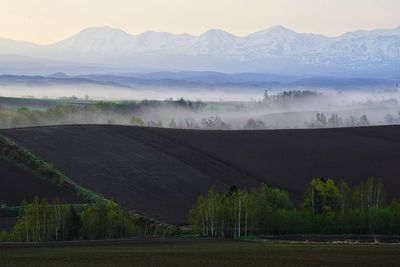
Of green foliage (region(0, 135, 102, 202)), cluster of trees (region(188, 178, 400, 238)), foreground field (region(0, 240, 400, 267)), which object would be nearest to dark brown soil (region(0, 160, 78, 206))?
green foliage (region(0, 135, 102, 202))

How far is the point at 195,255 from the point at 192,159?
7169cm

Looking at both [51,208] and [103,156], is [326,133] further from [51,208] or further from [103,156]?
[51,208]

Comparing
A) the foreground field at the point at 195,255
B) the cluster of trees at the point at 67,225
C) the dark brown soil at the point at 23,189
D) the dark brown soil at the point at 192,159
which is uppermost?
the dark brown soil at the point at 192,159

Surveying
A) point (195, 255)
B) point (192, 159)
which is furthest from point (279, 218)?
point (192, 159)

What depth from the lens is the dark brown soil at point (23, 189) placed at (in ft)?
339

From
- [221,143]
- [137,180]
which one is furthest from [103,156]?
[221,143]

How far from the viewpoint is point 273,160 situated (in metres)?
134

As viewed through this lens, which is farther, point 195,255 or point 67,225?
point 67,225

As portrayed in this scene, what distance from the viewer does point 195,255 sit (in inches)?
2275

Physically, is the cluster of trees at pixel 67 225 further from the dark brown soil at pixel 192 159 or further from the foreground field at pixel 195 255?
the foreground field at pixel 195 255

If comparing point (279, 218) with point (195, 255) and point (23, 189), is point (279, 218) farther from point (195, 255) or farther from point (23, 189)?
point (195, 255)

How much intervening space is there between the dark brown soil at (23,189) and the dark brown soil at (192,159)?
421cm

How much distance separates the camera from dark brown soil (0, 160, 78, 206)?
103m

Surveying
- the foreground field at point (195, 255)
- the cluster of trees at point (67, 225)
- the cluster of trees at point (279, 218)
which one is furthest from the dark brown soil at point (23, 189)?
the foreground field at point (195, 255)
